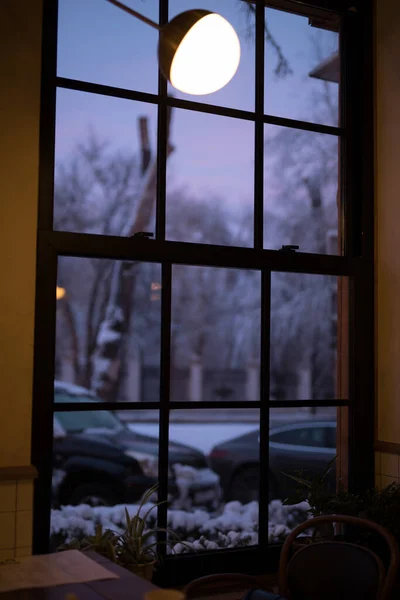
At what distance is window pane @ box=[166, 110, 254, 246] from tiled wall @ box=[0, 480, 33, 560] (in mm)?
1509

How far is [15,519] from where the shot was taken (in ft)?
10.5

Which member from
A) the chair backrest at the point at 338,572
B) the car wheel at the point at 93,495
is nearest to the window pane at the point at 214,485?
the car wheel at the point at 93,495

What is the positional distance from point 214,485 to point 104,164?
2107 millimetres

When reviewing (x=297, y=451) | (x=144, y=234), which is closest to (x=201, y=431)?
(x=297, y=451)

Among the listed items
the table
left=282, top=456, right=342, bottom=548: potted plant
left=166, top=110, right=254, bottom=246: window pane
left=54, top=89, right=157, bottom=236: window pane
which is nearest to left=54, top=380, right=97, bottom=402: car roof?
left=54, top=89, right=157, bottom=236: window pane

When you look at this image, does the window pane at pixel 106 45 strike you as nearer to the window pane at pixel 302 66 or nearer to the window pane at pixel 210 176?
the window pane at pixel 210 176

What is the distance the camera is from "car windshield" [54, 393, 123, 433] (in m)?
3.50

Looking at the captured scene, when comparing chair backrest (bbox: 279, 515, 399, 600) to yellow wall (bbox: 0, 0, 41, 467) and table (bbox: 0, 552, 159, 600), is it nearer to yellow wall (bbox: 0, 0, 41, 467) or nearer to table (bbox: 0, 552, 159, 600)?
table (bbox: 0, 552, 159, 600)

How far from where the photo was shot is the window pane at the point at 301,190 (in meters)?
4.16

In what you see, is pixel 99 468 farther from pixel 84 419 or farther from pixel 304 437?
pixel 304 437

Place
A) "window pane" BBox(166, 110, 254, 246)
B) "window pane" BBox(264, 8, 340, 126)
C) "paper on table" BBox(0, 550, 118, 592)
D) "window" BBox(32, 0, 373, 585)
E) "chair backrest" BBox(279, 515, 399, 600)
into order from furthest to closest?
"window pane" BBox(264, 8, 340, 126), "window pane" BBox(166, 110, 254, 246), "window" BBox(32, 0, 373, 585), "chair backrest" BBox(279, 515, 399, 600), "paper on table" BBox(0, 550, 118, 592)

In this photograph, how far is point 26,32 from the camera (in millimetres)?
3410

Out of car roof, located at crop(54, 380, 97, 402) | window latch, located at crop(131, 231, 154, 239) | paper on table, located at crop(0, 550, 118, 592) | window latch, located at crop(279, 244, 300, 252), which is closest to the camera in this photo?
paper on table, located at crop(0, 550, 118, 592)

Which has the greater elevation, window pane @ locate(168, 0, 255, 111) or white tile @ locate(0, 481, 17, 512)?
window pane @ locate(168, 0, 255, 111)
